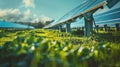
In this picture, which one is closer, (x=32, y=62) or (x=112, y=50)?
(x=32, y=62)

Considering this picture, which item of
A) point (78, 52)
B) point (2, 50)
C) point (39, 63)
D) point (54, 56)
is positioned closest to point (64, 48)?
point (78, 52)

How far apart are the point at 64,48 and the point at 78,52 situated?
14 centimetres

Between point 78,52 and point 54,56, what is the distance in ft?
0.98

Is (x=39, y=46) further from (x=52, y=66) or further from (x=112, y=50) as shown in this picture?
(x=112, y=50)

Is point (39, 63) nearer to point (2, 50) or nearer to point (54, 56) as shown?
point (54, 56)

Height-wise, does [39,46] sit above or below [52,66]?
above

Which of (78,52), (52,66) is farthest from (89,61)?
(52,66)

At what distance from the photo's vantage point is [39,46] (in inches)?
86.0

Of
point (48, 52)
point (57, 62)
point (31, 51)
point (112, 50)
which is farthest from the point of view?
point (112, 50)

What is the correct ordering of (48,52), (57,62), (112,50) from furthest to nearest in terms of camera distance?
(112,50)
(48,52)
(57,62)

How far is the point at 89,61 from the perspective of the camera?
2.08 metres

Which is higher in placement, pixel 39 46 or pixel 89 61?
pixel 39 46

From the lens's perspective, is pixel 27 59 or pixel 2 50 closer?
pixel 27 59

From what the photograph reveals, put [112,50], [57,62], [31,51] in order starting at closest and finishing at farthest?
1. [57,62]
2. [31,51]
3. [112,50]
